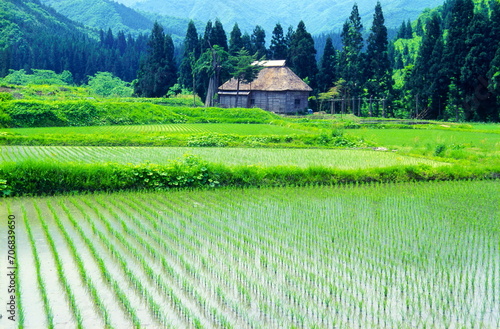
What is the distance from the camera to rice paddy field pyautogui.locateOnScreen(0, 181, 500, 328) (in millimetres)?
4457

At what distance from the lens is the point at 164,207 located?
8.84 m

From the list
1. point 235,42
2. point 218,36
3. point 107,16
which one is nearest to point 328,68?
point 235,42

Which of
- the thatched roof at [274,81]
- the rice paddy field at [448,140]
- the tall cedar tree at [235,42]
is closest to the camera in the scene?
the rice paddy field at [448,140]

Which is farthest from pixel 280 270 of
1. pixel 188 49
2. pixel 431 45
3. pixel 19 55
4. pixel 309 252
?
pixel 19 55

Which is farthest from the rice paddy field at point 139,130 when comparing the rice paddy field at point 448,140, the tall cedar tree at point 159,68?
the tall cedar tree at point 159,68

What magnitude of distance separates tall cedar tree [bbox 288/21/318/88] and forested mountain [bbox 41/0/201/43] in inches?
2969

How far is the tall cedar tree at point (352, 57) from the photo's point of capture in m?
38.3

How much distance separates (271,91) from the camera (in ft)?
132

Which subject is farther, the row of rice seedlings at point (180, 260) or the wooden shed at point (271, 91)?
the wooden shed at point (271, 91)

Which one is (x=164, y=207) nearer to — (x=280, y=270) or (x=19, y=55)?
(x=280, y=270)

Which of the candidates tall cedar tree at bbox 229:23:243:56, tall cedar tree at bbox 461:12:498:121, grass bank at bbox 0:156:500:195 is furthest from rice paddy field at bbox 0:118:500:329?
tall cedar tree at bbox 229:23:243:56

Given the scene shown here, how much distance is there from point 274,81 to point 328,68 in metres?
5.35

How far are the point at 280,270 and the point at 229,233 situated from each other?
169 cm

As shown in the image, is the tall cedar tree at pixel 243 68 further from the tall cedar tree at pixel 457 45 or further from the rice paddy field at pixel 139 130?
the rice paddy field at pixel 139 130
